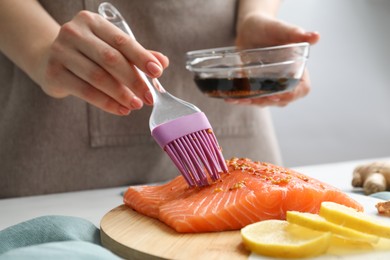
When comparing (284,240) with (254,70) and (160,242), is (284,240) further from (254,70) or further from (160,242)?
(254,70)

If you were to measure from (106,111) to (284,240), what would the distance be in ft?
2.58

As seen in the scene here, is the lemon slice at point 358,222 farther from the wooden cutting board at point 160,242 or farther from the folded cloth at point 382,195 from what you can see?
the folded cloth at point 382,195

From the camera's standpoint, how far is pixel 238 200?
131 cm

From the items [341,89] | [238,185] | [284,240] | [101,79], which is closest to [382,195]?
[238,185]

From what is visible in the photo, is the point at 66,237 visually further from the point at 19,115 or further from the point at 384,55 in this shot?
the point at 384,55

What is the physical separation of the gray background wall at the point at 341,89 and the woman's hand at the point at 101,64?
2.22 m

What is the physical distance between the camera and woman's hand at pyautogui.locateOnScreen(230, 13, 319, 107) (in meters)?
1.84

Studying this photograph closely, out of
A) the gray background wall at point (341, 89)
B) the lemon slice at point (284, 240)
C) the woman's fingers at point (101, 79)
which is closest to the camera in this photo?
the lemon slice at point (284, 240)

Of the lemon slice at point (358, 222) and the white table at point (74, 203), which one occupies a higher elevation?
the lemon slice at point (358, 222)

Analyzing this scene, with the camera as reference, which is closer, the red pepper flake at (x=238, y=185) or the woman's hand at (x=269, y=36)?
the red pepper flake at (x=238, y=185)

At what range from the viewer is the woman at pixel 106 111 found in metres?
1.86

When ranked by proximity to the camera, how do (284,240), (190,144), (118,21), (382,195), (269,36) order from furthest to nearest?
(269,36)
(118,21)
(382,195)
(190,144)
(284,240)

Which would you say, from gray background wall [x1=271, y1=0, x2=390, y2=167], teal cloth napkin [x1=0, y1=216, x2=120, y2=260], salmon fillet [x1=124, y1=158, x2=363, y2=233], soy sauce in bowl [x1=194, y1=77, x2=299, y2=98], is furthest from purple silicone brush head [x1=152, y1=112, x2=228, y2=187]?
gray background wall [x1=271, y1=0, x2=390, y2=167]

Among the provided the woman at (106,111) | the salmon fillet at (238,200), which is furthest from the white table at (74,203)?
the salmon fillet at (238,200)
